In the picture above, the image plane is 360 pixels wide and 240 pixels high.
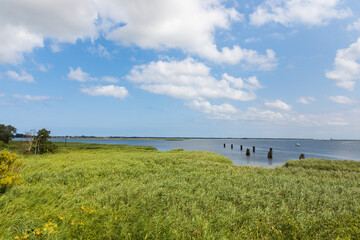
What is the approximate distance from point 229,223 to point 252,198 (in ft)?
9.18

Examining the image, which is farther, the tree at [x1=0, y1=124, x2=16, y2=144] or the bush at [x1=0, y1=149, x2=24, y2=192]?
the tree at [x1=0, y1=124, x2=16, y2=144]

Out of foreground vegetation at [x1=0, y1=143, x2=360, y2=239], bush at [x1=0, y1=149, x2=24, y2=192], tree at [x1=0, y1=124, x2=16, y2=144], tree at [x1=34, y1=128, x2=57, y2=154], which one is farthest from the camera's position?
tree at [x1=0, y1=124, x2=16, y2=144]

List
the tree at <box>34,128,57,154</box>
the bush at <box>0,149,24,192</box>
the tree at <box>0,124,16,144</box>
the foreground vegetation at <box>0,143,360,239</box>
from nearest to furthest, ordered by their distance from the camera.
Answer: the foreground vegetation at <box>0,143,360,239</box>
the bush at <box>0,149,24,192</box>
the tree at <box>34,128,57,154</box>
the tree at <box>0,124,16,144</box>

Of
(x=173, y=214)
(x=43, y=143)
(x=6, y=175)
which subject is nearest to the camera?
(x=173, y=214)

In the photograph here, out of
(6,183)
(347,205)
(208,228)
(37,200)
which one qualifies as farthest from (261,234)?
(6,183)

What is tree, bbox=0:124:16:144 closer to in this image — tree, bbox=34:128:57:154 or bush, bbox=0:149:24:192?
tree, bbox=34:128:57:154

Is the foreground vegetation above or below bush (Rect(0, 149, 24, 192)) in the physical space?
below

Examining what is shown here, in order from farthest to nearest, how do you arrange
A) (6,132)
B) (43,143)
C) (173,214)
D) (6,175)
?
1. (6,132)
2. (43,143)
3. (6,175)
4. (173,214)

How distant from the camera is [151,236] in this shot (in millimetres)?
5406

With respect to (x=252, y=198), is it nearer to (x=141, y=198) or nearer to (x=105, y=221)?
(x=141, y=198)

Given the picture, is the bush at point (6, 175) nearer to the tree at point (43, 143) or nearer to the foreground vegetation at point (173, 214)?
the foreground vegetation at point (173, 214)

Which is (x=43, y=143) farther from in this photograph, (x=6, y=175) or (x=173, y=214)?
(x=173, y=214)

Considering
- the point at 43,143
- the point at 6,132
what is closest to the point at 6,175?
the point at 43,143

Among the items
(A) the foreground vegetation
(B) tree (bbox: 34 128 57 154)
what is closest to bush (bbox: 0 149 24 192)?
(A) the foreground vegetation
